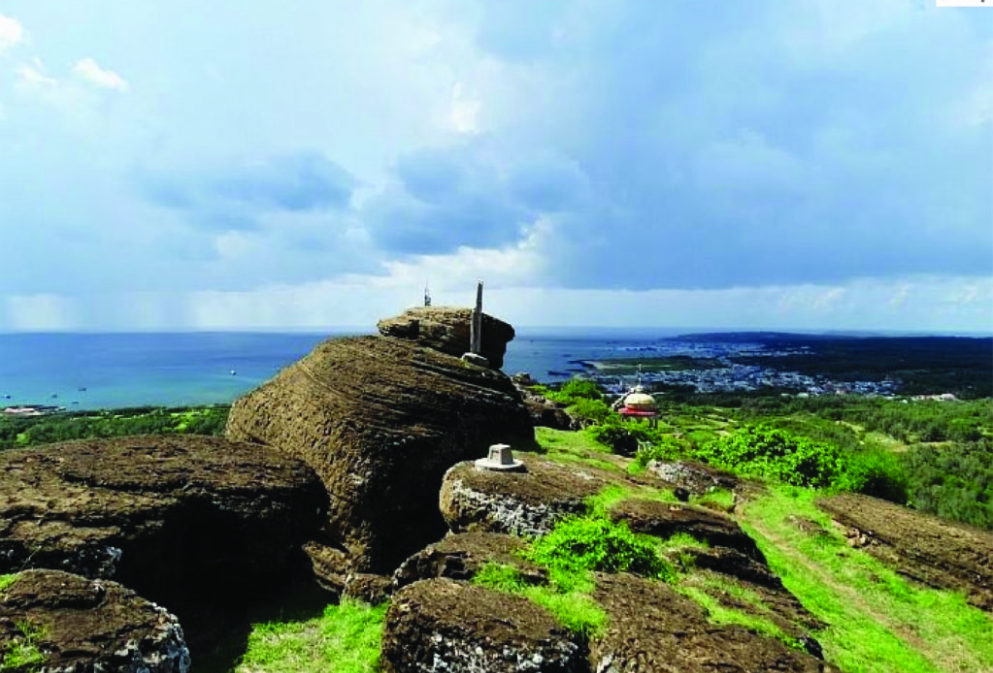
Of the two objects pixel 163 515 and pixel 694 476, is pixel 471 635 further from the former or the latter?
pixel 694 476

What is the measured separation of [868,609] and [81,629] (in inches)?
542

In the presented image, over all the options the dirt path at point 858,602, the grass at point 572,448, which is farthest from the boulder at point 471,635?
the grass at point 572,448

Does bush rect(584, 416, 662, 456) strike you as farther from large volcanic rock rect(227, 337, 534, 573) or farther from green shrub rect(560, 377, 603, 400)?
green shrub rect(560, 377, 603, 400)

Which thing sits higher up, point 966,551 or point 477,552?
point 477,552

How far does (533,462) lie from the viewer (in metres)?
16.1

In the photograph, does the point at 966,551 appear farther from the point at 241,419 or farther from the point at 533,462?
the point at 241,419

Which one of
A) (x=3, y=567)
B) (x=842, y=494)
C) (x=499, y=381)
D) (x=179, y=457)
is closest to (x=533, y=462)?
(x=499, y=381)

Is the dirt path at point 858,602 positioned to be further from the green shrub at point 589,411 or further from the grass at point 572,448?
the green shrub at point 589,411

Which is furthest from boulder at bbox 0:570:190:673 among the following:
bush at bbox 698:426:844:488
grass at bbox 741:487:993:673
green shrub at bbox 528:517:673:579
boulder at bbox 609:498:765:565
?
bush at bbox 698:426:844:488

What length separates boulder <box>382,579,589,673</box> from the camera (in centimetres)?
821

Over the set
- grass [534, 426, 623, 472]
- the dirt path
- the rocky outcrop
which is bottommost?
the dirt path

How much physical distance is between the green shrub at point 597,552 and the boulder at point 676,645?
123 centimetres

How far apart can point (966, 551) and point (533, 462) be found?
31.8ft

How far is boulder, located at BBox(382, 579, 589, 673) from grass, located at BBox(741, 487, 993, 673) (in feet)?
16.2
